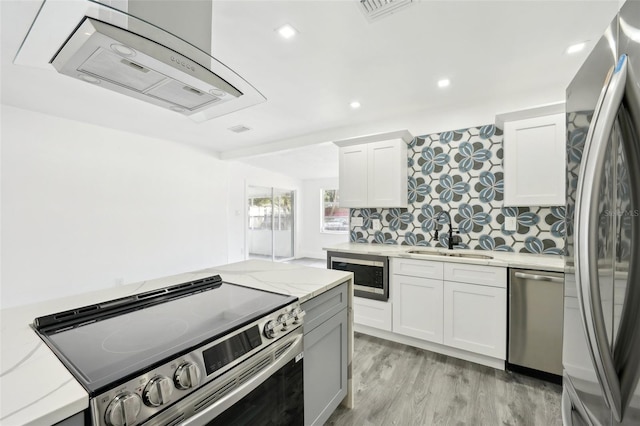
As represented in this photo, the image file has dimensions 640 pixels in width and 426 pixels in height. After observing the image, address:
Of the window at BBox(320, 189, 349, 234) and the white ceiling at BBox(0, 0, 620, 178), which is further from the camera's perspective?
the window at BBox(320, 189, 349, 234)

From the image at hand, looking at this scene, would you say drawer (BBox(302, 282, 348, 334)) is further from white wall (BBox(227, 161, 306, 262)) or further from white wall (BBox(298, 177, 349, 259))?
white wall (BBox(298, 177, 349, 259))

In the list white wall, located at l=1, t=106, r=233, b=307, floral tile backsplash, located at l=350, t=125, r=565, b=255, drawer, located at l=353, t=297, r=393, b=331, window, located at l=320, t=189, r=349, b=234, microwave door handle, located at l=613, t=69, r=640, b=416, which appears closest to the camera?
microwave door handle, located at l=613, t=69, r=640, b=416

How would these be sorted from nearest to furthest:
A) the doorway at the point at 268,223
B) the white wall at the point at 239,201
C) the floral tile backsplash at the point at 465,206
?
the floral tile backsplash at the point at 465,206 < the white wall at the point at 239,201 < the doorway at the point at 268,223

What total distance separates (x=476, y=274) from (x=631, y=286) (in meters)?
1.98

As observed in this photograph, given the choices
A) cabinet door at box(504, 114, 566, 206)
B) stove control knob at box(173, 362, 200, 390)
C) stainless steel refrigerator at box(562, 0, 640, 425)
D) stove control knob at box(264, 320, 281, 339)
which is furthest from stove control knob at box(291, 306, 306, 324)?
cabinet door at box(504, 114, 566, 206)

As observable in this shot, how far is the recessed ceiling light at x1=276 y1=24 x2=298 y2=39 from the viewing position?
187 cm

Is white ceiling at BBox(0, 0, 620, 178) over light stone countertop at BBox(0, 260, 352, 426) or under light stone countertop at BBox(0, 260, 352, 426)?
over

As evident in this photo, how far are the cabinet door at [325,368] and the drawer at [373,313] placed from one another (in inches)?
45.4

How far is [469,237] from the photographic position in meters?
3.04

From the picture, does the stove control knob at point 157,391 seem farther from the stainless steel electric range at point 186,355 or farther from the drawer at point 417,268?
the drawer at point 417,268

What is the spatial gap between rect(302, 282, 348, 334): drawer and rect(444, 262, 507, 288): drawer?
1.25m

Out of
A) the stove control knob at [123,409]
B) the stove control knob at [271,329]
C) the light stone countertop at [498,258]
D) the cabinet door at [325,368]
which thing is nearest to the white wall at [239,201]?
the light stone countertop at [498,258]

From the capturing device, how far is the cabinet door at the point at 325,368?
140 centimetres

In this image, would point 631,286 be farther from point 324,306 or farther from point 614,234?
point 324,306
